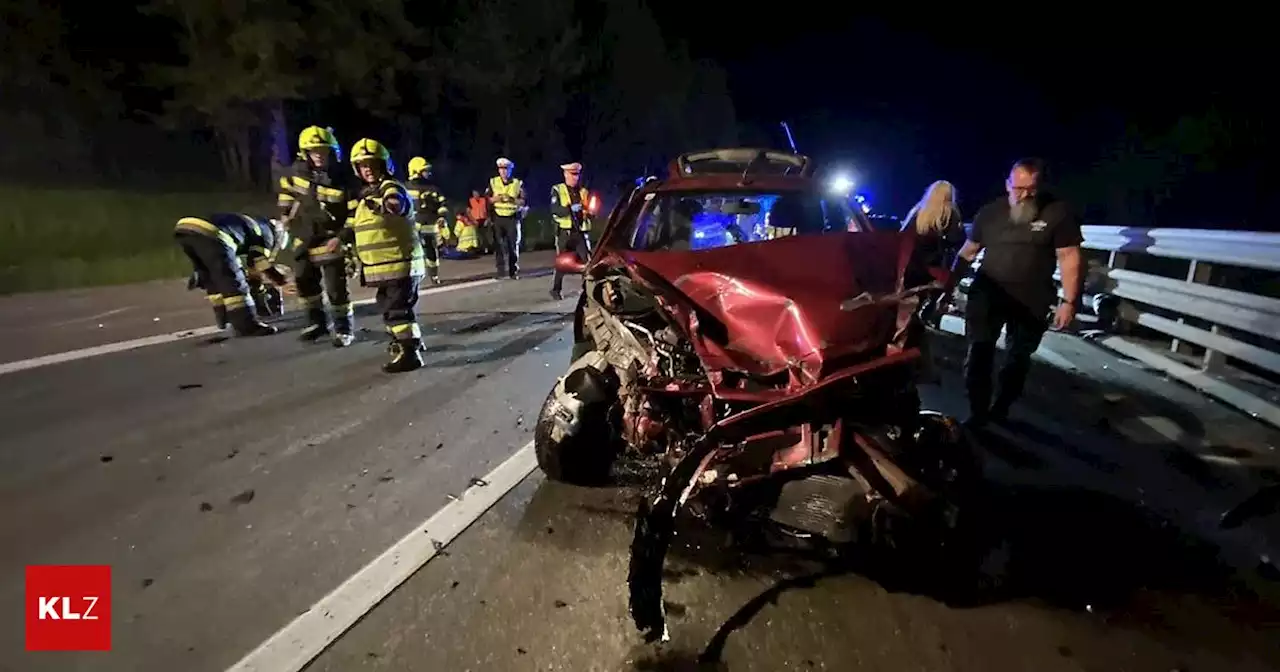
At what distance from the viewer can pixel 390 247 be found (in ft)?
20.9

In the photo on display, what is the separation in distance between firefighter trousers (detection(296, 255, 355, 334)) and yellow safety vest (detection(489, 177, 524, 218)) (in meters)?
5.41

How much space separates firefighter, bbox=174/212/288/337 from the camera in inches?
287

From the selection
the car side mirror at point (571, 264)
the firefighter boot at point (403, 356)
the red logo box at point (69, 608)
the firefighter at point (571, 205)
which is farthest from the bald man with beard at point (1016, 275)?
the firefighter at point (571, 205)

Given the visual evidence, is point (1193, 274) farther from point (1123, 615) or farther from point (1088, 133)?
point (1088, 133)

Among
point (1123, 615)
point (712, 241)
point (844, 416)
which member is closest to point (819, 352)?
point (844, 416)

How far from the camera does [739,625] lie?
2.98 m

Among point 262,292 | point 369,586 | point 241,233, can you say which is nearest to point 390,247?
point 241,233

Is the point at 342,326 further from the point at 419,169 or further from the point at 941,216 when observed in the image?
the point at 941,216

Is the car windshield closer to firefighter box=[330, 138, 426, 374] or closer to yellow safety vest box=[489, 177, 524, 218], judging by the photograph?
firefighter box=[330, 138, 426, 374]

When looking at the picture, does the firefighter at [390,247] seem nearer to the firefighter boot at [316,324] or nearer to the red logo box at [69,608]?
the firefighter boot at [316,324]

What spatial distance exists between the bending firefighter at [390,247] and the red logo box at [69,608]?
3.36 metres

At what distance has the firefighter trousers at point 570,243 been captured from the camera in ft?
36.6

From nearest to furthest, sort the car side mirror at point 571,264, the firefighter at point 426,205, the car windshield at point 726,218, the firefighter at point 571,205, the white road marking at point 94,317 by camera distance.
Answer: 1. the car side mirror at point 571,264
2. the car windshield at point 726,218
3. the white road marking at point 94,317
4. the firefighter at point 426,205
5. the firefighter at point 571,205

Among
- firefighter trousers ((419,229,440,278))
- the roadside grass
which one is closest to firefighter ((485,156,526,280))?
firefighter trousers ((419,229,440,278))
